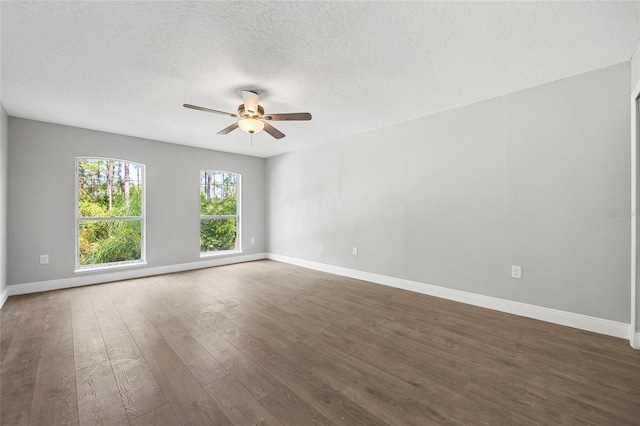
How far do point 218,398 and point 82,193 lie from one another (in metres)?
4.40

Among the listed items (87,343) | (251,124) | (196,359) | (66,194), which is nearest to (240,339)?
(196,359)

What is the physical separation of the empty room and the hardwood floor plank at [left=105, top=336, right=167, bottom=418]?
2 centimetres

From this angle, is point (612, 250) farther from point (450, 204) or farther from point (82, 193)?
point (82, 193)

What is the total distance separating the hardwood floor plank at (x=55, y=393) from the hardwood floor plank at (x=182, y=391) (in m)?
0.44

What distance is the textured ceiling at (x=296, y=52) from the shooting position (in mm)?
1777

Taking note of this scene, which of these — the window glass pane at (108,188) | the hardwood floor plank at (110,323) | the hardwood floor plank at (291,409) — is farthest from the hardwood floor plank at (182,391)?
the window glass pane at (108,188)

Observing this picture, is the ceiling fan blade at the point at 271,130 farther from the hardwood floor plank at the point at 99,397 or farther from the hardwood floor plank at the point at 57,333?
the hardwood floor plank at the point at 57,333

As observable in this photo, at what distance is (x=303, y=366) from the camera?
6.54ft

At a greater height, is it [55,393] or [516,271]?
[516,271]

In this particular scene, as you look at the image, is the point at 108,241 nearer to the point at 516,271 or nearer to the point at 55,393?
the point at 55,393

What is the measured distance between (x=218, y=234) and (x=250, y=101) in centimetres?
382

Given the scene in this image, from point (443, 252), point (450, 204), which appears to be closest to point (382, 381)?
point (443, 252)

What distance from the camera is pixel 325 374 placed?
1.89 metres

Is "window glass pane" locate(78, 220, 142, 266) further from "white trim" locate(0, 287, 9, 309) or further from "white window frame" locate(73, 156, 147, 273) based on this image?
"white trim" locate(0, 287, 9, 309)
